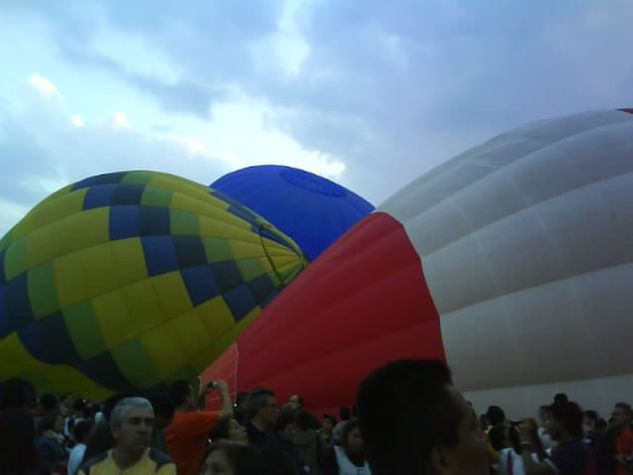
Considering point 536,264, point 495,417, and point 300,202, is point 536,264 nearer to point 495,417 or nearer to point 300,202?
point 495,417

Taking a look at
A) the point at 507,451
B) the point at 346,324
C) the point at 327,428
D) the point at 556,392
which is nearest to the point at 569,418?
the point at 507,451

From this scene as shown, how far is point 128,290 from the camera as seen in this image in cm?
973

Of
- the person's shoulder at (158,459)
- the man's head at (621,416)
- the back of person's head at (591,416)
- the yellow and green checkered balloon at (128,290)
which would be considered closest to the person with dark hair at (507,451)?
the man's head at (621,416)

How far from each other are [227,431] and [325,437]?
235cm

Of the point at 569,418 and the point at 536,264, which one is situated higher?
the point at 536,264

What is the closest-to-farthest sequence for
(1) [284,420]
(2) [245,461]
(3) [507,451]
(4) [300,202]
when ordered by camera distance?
(2) [245,461] → (3) [507,451] → (1) [284,420] → (4) [300,202]

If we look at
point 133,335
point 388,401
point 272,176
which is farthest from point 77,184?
point 388,401

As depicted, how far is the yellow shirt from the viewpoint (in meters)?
2.51

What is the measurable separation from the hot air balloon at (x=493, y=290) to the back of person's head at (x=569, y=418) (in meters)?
2.77

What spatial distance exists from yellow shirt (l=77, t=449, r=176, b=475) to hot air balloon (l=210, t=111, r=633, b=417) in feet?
12.5

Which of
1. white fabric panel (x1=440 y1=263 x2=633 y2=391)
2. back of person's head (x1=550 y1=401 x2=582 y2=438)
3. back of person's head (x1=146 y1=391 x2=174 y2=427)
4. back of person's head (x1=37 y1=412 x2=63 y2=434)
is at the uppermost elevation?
white fabric panel (x1=440 y1=263 x2=633 y2=391)

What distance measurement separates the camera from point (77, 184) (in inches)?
442

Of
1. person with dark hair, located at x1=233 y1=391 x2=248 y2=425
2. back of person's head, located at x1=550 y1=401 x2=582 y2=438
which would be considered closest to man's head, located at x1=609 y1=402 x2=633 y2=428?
back of person's head, located at x1=550 y1=401 x2=582 y2=438

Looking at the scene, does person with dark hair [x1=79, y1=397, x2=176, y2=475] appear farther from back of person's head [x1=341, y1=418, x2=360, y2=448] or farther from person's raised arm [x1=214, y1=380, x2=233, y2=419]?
back of person's head [x1=341, y1=418, x2=360, y2=448]
